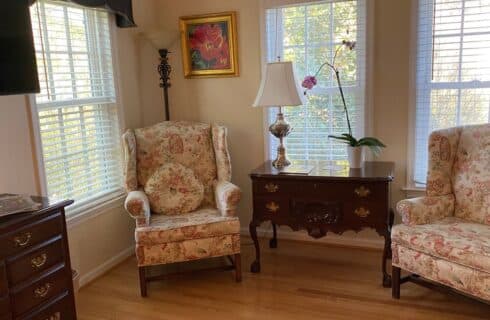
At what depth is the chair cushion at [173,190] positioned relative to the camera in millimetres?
3021

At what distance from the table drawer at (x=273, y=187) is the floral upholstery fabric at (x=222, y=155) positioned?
32 centimetres

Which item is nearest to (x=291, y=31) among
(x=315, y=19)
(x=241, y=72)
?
(x=315, y=19)

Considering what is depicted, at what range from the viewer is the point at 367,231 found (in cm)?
338

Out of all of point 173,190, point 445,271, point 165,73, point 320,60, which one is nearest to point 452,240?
point 445,271

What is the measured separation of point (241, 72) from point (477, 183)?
185 cm

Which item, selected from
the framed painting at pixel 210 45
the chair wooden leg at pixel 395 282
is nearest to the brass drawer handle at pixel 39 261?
the chair wooden leg at pixel 395 282

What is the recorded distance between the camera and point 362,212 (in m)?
2.75

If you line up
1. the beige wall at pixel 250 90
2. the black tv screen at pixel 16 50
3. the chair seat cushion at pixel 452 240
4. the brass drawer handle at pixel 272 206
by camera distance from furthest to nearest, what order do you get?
the beige wall at pixel 250 90 → the brass drawer handle at pixel 272 206 → the chair seat cushion at pixel 452 240 → the black tv screen at pixel 16 50

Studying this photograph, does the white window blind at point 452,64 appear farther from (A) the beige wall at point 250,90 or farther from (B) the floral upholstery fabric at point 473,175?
(B) the floral upholstery fabric at point 473,175

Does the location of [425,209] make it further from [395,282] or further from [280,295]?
[280,295]

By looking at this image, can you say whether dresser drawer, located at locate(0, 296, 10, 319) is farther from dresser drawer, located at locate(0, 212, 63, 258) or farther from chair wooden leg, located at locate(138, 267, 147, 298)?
chair wooden leg, located at locate(138, 267, 147, 298)

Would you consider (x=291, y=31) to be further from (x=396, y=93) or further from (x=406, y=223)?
(x=406, y=223)

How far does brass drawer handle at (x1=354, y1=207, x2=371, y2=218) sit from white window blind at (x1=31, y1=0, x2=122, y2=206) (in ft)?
5.78

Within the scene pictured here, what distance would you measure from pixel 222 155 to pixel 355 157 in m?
0.94
